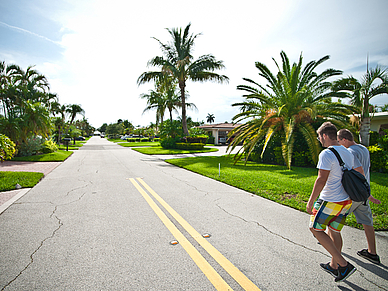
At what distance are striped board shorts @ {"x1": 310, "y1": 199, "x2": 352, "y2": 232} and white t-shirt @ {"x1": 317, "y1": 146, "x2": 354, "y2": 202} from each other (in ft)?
0.22

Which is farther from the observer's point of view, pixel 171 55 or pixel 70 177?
pixel 171 55

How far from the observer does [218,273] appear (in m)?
2.82

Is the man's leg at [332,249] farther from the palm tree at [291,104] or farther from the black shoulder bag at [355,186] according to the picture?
the palm tree at [291,104]

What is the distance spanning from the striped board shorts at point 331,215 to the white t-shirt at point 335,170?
67 millimetres

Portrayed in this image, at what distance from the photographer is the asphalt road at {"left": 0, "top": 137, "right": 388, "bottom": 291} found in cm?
268

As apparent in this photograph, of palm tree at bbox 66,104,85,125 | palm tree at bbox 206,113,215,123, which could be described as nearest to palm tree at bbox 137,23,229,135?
palm tree at bbox 66,104,85,125

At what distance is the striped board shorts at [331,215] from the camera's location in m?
2.70

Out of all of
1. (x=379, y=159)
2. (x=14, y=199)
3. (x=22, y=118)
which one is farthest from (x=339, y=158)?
(x=22, y=118)

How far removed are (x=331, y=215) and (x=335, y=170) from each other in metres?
0.54

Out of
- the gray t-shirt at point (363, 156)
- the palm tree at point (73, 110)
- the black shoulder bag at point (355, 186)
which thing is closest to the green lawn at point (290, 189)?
the gray t-shirt at point (363, 156)

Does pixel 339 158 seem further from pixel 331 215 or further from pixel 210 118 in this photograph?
pixel 210 118

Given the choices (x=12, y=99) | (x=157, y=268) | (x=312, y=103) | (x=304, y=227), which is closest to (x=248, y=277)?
(x=157, y=268)

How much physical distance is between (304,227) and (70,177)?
8964 millimetres

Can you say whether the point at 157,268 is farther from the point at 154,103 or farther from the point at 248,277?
the point at 154,103
